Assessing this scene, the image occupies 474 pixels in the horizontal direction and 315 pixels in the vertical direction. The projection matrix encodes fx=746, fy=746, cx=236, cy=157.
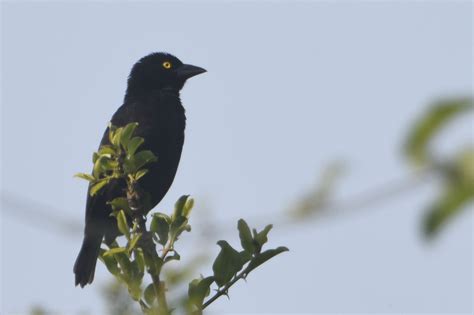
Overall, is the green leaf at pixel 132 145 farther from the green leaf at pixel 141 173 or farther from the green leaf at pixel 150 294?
the green leaf at pixel 150 294

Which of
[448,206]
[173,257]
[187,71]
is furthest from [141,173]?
[187,71]

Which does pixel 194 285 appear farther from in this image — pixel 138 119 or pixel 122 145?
pixel 138 119

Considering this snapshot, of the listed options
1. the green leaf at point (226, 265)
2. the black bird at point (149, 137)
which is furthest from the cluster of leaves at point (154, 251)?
the black bird at point (149, 137)

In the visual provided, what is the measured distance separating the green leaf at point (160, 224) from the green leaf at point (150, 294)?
561 mm

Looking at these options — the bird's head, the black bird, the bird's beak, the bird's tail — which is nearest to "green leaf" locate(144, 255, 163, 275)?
the black bird

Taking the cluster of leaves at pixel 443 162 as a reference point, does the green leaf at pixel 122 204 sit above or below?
above

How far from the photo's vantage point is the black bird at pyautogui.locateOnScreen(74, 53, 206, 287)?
5301mm

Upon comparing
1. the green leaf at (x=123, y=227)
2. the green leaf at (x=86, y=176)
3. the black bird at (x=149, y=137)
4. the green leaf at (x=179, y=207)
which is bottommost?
the green leaf at (x=123, y=227)

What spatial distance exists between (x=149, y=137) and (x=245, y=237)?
294cm

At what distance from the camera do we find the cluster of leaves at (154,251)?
2.80m

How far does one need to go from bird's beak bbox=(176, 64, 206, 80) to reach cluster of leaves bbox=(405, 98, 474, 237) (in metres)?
6.52

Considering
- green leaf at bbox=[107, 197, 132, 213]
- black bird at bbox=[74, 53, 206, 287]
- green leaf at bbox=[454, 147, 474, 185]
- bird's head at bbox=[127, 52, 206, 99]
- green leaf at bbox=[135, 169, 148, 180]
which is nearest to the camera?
green leaf at bbox=[454, 147, 474, 185]

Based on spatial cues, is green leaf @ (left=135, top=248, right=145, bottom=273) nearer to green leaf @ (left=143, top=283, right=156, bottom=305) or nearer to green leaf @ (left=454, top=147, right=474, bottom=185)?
green leaf @ (left=143, top=283, right=156, bottom=305)

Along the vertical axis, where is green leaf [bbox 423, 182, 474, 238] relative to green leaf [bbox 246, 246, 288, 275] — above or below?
below
